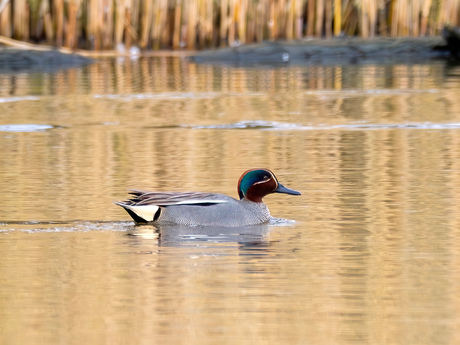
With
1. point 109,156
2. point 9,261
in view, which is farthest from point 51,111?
point 9,261

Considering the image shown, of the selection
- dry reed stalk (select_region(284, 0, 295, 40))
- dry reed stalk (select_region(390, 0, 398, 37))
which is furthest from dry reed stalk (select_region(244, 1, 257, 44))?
dry reed stalk (select_region(390, 0, 398, 37))

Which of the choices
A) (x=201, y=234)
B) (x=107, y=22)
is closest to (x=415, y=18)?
(x=107, y=22)

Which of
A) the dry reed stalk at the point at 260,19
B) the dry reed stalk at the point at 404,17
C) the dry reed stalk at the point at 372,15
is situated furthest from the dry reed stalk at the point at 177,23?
the dry reed stalk at the point at 404,17

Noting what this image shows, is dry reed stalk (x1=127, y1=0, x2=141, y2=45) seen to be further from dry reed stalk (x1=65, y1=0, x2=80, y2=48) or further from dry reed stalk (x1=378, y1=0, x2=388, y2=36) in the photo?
dry reed stalk (x1=378, y1=0, x2=388, y2=36)

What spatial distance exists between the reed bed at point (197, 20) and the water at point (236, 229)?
6256 mm

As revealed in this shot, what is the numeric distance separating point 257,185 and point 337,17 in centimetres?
1411

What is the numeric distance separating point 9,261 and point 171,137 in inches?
194

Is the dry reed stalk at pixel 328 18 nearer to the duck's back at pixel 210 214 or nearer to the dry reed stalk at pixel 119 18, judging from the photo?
the dry reed stalk at pixel 119 18

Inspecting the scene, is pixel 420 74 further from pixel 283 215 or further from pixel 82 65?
pixel 283 215

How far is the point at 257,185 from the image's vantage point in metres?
6.66

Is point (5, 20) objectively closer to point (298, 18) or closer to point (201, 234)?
point (298, 18)

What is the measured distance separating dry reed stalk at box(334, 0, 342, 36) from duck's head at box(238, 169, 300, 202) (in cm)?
1380

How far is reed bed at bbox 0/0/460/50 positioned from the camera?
64.4 feet

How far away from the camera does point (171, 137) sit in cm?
1030
